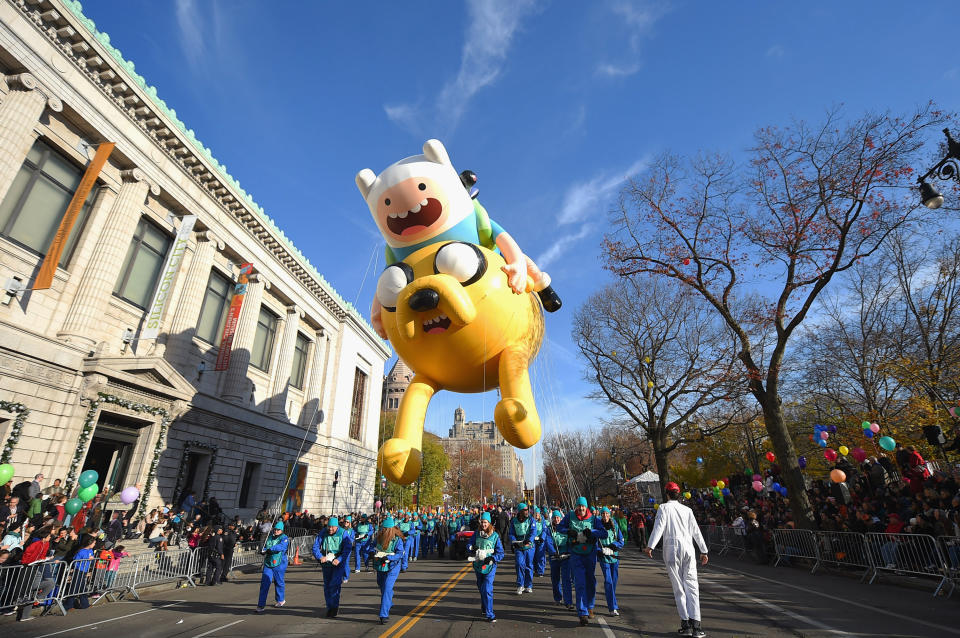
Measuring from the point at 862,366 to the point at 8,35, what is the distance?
109 ft

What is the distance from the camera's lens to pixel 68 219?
1238cm

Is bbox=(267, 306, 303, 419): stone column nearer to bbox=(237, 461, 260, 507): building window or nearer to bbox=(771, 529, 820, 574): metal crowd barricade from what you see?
bbox=(237, 461, 260, 507): building window

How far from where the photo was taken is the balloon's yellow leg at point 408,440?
6.37 metres

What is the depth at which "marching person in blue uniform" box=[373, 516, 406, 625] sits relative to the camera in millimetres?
6375

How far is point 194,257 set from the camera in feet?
59.7

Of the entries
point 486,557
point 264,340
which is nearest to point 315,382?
point 264,340

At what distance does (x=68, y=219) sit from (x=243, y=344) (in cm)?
878

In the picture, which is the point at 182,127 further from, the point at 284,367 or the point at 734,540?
the point at 734,540

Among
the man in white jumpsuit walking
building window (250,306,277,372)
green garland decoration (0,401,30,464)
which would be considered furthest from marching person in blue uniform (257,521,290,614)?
building window (250,306,277,372)

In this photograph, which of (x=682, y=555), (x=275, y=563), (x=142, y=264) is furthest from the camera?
(x=142, y=264)

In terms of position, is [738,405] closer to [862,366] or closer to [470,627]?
[862,366]

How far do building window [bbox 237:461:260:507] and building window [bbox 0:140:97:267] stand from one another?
11848 mm

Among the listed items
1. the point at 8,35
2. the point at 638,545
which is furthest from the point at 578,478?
the point at 8,35

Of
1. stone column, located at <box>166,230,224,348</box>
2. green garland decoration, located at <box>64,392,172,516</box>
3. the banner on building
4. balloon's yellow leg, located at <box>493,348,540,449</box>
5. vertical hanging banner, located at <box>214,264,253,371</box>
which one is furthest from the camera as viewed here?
vertical hanging banner, located at <box>214,264,253,371</box>
